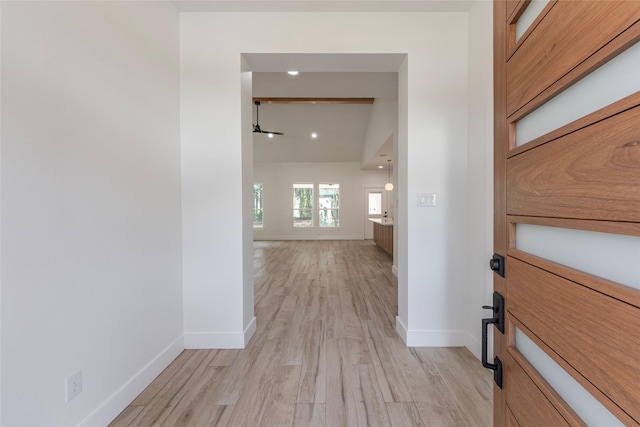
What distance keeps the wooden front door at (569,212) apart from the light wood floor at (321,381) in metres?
0.97

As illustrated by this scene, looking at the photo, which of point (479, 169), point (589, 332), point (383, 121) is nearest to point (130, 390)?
point (589, 332)

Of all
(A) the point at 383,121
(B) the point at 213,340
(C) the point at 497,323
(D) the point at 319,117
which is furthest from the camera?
(D) the point at 319,117

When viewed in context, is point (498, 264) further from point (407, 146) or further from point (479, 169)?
point (407, 146)

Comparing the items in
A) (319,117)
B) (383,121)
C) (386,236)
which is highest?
(319,117)

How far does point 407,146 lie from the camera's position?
2.40 m

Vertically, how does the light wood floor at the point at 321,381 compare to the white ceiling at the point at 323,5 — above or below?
below

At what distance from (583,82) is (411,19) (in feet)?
7.47

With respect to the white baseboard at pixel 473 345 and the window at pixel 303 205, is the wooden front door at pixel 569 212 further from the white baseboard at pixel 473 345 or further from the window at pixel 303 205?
the window at pixel 303 205

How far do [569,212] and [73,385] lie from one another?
210cm

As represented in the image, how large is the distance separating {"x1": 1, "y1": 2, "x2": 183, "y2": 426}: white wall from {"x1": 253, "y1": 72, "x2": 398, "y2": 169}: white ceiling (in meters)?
2.57

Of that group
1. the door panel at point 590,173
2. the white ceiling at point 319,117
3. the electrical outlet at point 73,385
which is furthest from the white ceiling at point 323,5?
the electrical outlet at point 73,385

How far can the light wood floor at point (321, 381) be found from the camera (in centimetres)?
160

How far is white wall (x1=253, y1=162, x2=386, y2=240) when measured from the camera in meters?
10.4

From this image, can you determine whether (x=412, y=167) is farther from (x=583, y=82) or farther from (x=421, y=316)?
(x=583, y=82)
